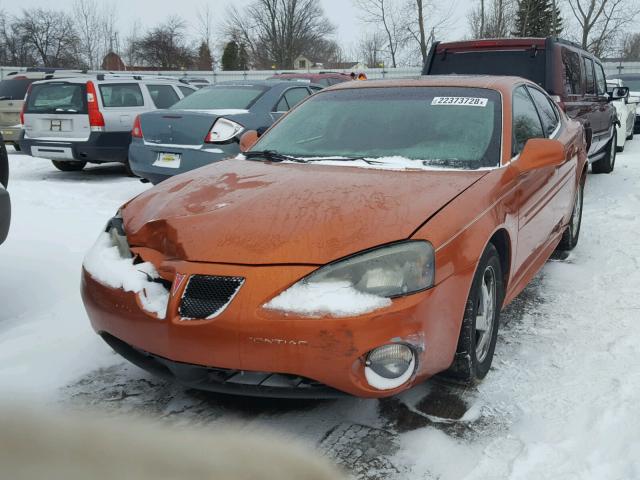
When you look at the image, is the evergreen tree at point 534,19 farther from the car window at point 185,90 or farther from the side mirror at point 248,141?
the side mirror at point 248,141

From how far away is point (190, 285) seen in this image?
2.45 m

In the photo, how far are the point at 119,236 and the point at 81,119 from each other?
6917mm

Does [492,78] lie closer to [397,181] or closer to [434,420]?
[397,181]

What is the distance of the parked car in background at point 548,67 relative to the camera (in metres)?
7.25

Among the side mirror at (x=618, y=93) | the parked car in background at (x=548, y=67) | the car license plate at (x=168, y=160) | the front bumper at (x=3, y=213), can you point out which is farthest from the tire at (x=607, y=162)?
the front bumper at (x=3, y=213)

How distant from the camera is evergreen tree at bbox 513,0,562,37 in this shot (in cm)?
3038

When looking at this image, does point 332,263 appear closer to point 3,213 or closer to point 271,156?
point 271,156

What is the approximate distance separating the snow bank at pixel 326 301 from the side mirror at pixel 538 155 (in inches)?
56.1

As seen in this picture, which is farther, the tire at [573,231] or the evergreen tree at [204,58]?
the evergreen tree at [204,58]

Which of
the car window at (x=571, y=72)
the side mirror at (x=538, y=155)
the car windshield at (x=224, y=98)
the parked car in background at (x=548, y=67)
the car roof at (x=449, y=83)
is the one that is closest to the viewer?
the side mirror at (x=538, y=155)

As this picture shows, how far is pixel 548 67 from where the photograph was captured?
7227mm

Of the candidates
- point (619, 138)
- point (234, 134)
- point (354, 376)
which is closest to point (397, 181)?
point (354, 376)

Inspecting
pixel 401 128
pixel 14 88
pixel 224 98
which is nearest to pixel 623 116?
pixel 224 98

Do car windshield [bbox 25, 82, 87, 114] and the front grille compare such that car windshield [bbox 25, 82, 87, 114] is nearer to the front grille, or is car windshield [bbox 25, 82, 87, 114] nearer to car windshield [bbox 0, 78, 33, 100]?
car windshield [bbox 0, 78, 33, 100]
